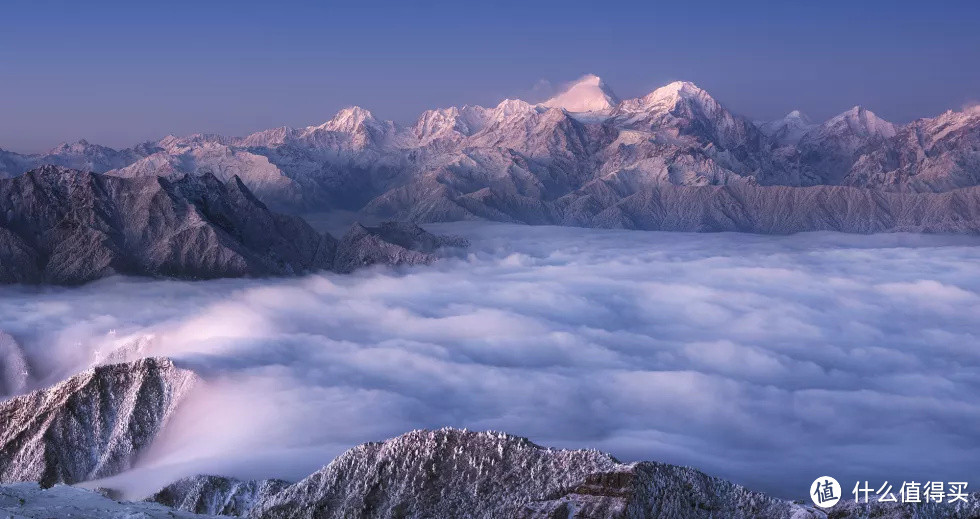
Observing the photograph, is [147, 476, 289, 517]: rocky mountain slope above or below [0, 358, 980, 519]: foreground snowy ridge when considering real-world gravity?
below

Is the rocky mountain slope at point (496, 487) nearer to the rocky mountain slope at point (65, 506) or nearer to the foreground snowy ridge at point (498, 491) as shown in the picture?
the foreground snowy ridge at point (498, 491)

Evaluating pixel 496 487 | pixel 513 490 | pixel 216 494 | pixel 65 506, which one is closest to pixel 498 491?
pixel 496 487

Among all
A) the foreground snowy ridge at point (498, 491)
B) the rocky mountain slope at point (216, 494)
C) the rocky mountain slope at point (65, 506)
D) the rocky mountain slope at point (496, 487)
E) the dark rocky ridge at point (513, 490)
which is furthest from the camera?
the rocky mountain slope at point (216, 494)

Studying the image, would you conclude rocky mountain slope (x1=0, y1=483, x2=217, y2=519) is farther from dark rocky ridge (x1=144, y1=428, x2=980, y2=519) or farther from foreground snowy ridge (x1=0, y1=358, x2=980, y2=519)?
dark rocky ridge (x1=144, y1=428, x2=980, y2=519)

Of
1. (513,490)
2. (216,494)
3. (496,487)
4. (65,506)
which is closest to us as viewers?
(65,506)

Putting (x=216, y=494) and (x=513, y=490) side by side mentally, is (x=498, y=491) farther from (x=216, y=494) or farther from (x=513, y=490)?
(x=216, y=494)

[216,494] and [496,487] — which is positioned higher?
[496,487]

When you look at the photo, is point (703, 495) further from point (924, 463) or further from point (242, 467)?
point (924, 463)

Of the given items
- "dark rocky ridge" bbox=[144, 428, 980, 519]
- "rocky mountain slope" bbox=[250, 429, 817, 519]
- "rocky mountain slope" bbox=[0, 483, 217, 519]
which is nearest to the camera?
"rocky mountain slope" bbox=[0, 483, 217, 519]

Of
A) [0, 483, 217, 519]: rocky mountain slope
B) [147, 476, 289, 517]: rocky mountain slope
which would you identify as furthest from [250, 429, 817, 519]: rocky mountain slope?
[0, 483, 217, 519]: rocky mountain slope

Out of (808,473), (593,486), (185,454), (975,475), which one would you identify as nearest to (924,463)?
(975,475)

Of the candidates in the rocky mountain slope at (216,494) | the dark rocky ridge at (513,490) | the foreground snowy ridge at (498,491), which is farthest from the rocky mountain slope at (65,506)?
the rocky mountain slope at (216,494)
